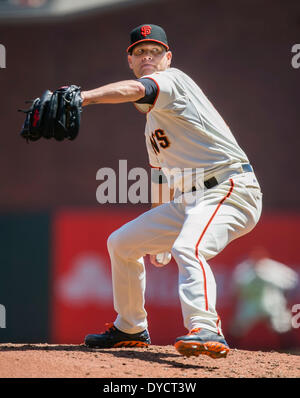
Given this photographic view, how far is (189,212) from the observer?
3.68 metres

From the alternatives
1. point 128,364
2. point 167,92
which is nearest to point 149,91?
point 167,92

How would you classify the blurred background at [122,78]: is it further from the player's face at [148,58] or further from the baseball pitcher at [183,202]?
the player's face at [148,58]

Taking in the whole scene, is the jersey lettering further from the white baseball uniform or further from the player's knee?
the player's knee

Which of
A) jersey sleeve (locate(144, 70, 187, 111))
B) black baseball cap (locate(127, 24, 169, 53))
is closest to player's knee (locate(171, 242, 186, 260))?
jersey sleeve (locate(144, 70, 187, 111))

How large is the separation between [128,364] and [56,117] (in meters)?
1.33

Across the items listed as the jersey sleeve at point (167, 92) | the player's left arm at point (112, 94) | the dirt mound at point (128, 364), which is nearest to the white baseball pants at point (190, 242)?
the dirt mound at point (128, 364)

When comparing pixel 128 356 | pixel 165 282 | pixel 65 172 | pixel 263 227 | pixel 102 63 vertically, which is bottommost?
pixel 128 356

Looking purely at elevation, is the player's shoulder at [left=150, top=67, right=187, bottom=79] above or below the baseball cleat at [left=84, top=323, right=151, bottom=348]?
above

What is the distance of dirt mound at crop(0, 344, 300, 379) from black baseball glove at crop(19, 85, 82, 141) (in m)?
1.15

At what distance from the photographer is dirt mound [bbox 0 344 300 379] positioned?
321cm

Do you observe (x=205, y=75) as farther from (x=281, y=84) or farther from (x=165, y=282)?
(x=165, y=282)

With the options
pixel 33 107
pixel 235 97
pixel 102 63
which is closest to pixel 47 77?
pixel 102 63

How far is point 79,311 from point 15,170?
415 cm

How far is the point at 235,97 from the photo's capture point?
12531 millimetres
